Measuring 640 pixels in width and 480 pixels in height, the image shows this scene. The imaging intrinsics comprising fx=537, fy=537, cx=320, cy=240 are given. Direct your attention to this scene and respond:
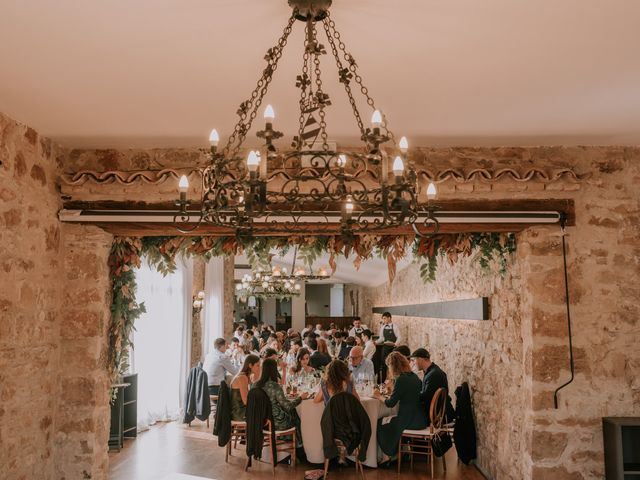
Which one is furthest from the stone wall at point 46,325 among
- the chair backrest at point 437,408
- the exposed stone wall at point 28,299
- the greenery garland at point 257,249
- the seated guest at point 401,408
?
the chair backrest at point 437,408

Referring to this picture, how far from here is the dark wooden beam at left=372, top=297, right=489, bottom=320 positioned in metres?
5.83

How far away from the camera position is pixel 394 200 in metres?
1.81

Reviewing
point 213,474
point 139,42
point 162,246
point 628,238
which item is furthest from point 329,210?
point 213,474

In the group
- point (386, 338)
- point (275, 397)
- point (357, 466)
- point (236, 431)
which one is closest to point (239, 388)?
point (275, 397)

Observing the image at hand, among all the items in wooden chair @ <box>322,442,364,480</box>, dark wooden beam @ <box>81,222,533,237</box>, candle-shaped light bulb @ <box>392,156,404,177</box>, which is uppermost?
dark wooden beam @ <box>81,222,533,237</box>

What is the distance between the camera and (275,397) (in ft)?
19.6

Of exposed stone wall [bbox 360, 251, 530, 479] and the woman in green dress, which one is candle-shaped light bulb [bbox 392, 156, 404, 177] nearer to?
exposed stone wall [bbox 360, 251, 530, 479]

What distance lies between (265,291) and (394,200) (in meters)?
12.8

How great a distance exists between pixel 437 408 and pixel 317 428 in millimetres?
1355

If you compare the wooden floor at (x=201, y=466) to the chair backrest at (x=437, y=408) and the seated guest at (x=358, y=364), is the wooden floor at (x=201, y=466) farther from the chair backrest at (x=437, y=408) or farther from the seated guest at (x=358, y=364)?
the seated guest at (x=358, y=364)

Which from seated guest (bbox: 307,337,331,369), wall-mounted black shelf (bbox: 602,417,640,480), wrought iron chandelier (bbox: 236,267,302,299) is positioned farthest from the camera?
wrought iron chandelier (bbox: 236,267,302,299)

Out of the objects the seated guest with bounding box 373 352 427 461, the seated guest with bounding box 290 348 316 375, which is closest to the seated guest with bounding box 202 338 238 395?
the seated guest with bounding box 290 348 316 375

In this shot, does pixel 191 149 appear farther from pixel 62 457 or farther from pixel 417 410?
pixel 417 410

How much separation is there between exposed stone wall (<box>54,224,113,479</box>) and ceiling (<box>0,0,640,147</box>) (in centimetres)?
95
